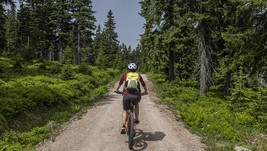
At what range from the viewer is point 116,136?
7758 mm

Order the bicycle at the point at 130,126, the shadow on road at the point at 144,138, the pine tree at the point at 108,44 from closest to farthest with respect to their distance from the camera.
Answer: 1. the bicycle at the point at 130,126
2. the shadow on road at the point at 144,138
3. the pine tree at the point at 108,44

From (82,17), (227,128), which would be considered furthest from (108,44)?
(227,128)

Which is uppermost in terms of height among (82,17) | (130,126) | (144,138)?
(82,17)

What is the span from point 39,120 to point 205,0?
46.3 feet

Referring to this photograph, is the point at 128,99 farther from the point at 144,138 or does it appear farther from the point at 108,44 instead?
the point at 108,44

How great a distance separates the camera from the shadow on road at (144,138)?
6820 mm

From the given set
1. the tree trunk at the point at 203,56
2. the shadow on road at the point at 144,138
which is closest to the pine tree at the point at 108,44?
the tree trunk at the point at 203,56

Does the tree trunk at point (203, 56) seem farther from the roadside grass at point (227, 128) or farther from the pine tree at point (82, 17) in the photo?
the pine tree at point (82, 17)

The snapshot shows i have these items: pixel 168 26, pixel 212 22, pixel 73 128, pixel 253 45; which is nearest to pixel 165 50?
pixel 168 26

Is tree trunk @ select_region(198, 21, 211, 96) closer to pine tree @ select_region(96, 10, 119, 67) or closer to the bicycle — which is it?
the bicycle

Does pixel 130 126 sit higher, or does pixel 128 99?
pixel 128 99

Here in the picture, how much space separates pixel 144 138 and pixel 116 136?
101 centimetres

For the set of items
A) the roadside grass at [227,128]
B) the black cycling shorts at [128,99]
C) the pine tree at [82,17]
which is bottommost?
the roadside grass at [227,128]

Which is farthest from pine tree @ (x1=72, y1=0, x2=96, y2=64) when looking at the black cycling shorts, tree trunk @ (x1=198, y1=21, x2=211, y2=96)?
the black cycling shorts
